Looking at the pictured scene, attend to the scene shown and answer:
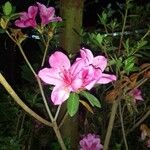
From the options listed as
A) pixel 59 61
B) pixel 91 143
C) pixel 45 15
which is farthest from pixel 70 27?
pixel 59 61

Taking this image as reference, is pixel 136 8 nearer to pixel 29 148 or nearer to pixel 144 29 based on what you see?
pixel 144 29

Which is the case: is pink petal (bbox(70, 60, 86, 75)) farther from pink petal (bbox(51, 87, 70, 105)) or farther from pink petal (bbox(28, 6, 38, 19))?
pink petal (bbox(28, 6, 38, 19))

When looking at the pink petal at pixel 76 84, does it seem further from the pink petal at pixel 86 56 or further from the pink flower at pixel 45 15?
the pink flower at pixel 45 15

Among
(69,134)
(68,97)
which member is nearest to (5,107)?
(69,134)

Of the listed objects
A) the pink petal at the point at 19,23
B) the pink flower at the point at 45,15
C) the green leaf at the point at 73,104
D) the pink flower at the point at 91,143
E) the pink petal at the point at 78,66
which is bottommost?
the pink flower at the point at 91,143

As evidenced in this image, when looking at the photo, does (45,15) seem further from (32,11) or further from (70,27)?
(70,27)

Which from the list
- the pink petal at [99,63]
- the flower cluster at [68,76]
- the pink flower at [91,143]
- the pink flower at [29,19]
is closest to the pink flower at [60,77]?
the flower cluster at [68,76]
